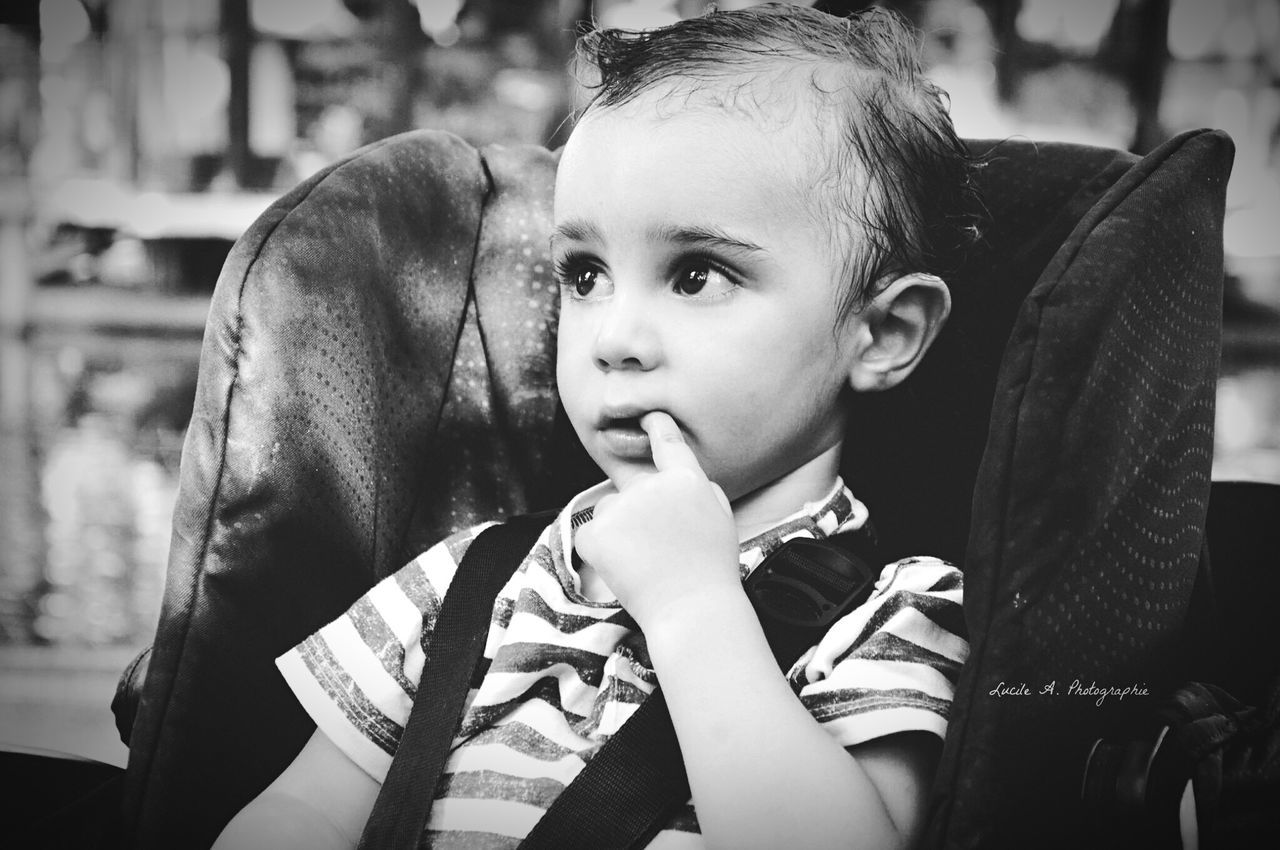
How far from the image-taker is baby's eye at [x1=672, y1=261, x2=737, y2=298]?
2.13 ft

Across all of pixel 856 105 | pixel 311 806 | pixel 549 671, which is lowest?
pixel 311 806

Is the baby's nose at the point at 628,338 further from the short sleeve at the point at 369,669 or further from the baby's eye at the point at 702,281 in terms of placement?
the short sleeve at the point at 369,669

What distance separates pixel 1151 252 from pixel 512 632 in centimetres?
50

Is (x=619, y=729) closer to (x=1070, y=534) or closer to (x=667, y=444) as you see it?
(x=667, y=444)

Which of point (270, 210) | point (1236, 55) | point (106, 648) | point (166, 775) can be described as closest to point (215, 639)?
point (166, 775)

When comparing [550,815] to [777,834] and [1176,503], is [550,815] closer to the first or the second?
[777,834]

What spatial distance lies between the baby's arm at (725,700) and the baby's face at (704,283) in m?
0.03

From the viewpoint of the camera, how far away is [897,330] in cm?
73

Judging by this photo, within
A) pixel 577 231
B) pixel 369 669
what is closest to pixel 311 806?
pixel 369 669

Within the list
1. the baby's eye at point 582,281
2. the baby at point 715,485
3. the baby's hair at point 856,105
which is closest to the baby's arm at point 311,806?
the baby at point 715,485

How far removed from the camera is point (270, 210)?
30.1 inches

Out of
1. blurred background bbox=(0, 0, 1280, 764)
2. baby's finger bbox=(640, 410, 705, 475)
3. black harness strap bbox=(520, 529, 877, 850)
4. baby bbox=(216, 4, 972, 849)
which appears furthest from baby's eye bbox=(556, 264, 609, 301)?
blurred background bbox=(0, 0, 1280, 764)

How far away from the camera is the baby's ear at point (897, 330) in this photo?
71 cm

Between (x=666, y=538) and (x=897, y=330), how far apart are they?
10.1 inches
